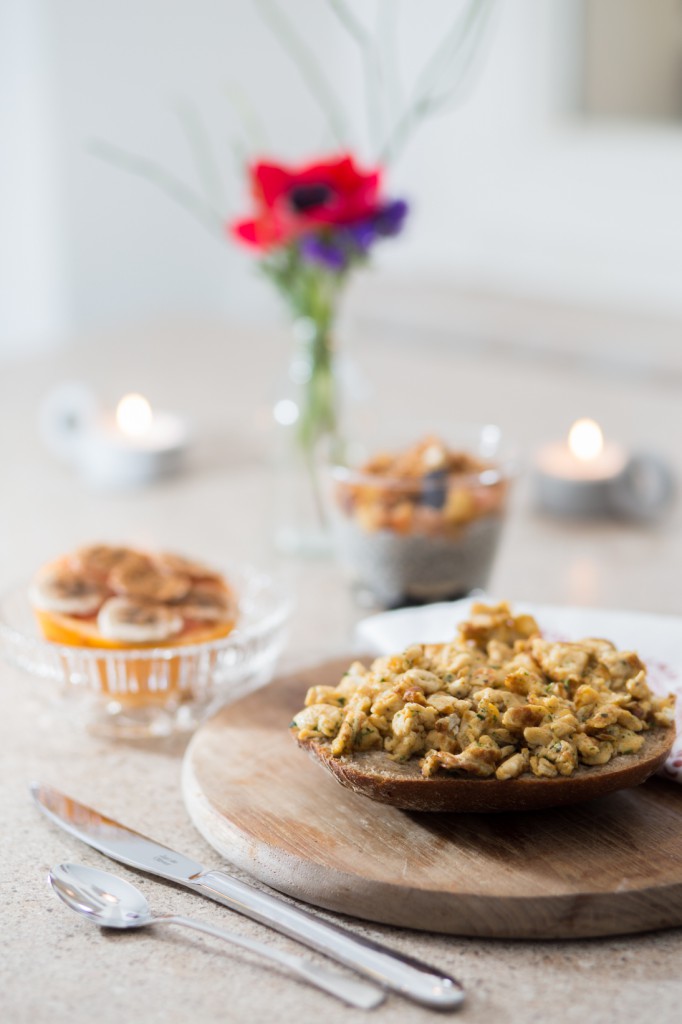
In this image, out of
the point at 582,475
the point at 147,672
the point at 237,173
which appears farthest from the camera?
the point at 237,173

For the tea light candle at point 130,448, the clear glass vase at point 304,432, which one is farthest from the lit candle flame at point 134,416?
the clear glass vase at point 304,432

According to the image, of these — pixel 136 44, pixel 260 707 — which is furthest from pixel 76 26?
pixel 260 707

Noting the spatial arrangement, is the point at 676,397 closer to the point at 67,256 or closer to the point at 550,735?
the point at 550,735

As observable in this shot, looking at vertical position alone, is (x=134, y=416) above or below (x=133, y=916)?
above

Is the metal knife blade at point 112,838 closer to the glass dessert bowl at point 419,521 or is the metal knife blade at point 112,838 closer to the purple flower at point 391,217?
the glass dessert bowl at point 419,521

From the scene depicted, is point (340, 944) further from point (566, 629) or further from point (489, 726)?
point (566, 629)

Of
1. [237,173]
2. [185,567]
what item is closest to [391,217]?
[185,567]
